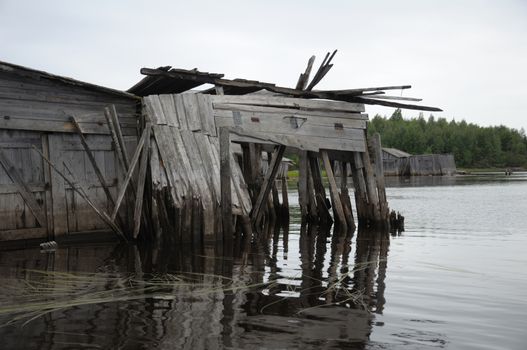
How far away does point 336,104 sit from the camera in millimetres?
15000

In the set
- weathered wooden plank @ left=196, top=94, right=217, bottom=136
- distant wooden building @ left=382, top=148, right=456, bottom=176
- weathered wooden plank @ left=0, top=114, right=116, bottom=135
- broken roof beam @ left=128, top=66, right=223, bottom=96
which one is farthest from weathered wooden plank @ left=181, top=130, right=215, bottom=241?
distant wooden building @ left=382, top=148, right=456, bottom=176

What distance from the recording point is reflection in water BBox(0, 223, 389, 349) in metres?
5.23

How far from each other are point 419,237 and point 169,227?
23.2 ft

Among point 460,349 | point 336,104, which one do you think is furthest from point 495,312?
point 336,104

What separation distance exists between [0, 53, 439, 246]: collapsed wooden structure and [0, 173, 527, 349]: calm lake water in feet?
2.87

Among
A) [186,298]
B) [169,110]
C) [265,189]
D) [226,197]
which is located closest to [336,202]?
[265,189]

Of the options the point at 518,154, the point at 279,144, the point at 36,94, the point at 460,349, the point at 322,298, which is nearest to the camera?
the point at 460,349

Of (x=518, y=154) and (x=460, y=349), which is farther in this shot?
(x=518, y=154)

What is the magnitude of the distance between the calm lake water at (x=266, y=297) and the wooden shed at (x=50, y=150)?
2.84 feet

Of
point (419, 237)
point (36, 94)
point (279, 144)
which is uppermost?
point (36, 94)

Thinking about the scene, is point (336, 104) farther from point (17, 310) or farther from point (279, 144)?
point (17, 310)

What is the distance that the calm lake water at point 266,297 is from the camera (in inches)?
208

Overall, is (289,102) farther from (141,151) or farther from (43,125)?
(43,125)

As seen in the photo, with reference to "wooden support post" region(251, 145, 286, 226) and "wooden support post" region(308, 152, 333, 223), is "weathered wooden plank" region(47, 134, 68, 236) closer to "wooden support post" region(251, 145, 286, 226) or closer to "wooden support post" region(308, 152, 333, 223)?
"wooden support post" region(251, 145, 286, 226)
